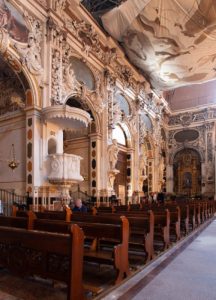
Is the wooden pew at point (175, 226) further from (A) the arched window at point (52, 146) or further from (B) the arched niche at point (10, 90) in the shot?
(B) the arched niche at point (10, 90)

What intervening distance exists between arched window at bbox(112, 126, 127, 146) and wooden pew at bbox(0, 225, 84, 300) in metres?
14.3

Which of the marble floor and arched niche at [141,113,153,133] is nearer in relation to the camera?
the marble floor

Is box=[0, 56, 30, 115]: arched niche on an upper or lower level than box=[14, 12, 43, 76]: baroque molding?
lower

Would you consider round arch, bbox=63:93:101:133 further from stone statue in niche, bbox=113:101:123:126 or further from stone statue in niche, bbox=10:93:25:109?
stone statue in niche, bbox=10:93:25:109

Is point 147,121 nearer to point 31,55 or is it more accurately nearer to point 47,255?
point 31,55

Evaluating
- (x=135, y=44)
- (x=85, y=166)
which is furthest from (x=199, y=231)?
(x=135, y=44)

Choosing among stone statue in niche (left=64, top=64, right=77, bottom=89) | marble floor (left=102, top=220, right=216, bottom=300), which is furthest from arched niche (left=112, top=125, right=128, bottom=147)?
marble floor (left=102, top=220, right=216, bottom=300)

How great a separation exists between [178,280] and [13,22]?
9670mm

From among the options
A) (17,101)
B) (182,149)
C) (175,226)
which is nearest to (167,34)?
(17,101)

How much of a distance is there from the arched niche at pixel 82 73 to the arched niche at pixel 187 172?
601 inches

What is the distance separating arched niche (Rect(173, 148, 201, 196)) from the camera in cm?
2612

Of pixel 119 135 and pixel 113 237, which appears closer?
pixel 113 237

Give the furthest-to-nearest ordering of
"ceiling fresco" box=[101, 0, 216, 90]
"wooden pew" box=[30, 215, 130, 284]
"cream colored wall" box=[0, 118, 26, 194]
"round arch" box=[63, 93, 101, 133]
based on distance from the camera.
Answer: "ceiling fresco" box=[101, 0, 216, 90]
"round arch" box=[63, 93, 101, 133]
"cream colored wall" box=[0, 118, 26, 194]
"wooden pew" box=[30, 215, 130, 284]

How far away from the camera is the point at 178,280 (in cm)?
374
